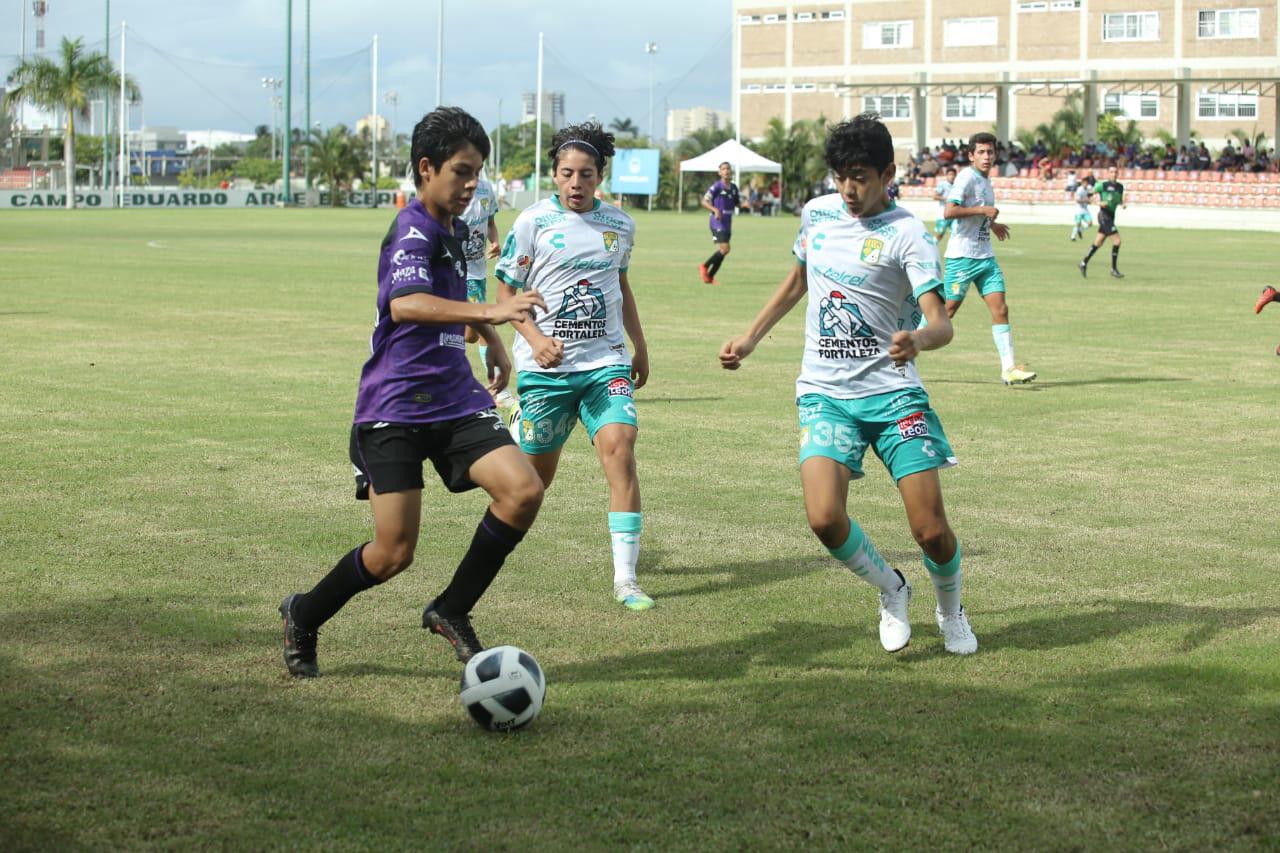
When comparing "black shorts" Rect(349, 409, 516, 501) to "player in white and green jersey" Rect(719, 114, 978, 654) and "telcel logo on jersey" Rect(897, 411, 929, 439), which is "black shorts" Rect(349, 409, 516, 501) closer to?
"player in white and green jersey" Rect(719, 114, 978, 654)

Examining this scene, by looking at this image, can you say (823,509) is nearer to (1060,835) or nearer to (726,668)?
(726,668)

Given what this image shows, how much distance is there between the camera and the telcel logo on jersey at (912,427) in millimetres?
5934

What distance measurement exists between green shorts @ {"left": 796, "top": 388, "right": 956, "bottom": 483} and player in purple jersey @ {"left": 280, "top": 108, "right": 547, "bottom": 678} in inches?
48.0

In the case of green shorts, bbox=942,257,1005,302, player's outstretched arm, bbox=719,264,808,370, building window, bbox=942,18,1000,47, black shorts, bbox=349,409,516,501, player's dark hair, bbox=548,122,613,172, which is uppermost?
building window, bbox=942,18,1000,47

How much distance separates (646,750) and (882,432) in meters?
1.81

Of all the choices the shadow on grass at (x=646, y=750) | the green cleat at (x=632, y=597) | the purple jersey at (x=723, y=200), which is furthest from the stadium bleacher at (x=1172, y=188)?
the shadow on grass at (x=646, y=750)

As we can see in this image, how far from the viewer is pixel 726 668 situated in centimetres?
581

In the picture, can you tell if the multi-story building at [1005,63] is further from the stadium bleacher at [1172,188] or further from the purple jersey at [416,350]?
the purple jersey at [416,350]

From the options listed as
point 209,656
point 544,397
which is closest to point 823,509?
point 544,397

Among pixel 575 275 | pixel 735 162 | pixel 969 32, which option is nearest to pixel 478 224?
pixel 575 275

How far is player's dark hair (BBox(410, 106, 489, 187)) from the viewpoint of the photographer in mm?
5453

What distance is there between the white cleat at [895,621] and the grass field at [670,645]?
0.09 meters

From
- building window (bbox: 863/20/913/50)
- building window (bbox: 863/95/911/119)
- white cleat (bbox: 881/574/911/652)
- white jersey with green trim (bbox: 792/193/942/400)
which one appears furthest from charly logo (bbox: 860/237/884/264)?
building window (bbox: 863/95/911/119)

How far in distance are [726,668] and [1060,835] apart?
1.82 meters
